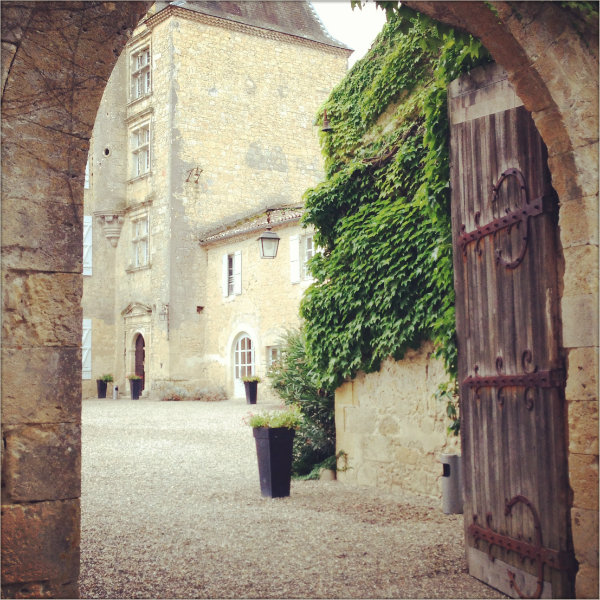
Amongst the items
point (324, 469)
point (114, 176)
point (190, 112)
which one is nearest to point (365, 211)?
point (324, 469)

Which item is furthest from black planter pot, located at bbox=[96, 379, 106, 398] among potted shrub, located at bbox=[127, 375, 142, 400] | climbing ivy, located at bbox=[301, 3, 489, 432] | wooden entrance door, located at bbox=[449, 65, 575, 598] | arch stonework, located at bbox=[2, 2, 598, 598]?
arch stonework, located at bbox=[2, 2, 598, 598]

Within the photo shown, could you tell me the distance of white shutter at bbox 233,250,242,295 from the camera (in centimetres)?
1856

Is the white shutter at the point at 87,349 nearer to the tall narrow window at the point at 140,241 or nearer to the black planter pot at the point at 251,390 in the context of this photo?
the tall narrow window at the point at 140,241

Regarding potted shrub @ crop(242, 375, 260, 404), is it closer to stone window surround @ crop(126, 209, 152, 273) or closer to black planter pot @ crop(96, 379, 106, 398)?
stone window surround @ crop(126, 209, 152, 273)

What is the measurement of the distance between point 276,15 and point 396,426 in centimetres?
1701

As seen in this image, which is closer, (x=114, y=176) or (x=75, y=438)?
(x=75, y=438)

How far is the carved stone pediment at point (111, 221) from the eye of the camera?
2091cm

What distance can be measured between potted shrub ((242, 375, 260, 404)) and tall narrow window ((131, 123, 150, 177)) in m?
6.74

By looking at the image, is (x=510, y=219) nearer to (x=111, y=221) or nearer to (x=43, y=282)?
(x=43, y=282)

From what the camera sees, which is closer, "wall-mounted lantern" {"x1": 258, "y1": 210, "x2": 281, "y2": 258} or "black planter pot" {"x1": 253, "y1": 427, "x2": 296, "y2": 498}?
"black planter pot" {"x1": 253, "y1": 427, "x2": 296, "y2": 498}

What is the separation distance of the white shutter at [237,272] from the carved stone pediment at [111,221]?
4144 millimetres

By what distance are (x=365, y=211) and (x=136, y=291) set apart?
46.3 feet

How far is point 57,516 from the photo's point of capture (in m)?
2.83

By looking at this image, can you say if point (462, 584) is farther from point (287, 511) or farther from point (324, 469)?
point (324, 469)
